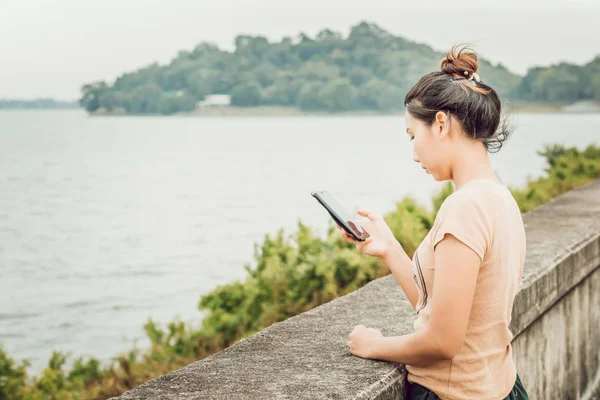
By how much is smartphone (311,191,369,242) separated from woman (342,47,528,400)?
1.06ft

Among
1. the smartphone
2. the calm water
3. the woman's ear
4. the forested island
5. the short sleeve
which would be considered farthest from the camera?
the forested island

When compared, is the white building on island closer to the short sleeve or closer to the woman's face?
the woman's face

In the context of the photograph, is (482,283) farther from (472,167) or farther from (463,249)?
(472,167)

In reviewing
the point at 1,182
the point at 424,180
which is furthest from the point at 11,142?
the point at 424,180

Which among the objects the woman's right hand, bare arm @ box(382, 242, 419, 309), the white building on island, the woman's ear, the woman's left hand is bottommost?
the white building on island

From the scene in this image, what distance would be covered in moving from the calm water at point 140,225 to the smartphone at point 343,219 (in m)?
0.62

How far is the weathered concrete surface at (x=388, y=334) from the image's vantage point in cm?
255

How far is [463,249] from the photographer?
215 cm

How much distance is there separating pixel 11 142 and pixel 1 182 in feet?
223

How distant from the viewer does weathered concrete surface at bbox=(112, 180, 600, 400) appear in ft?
8.38

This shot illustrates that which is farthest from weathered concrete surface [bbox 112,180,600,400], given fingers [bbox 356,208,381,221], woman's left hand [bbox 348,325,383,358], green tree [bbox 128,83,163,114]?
green tree [bbox 128,83,163,114]

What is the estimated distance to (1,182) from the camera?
201 ft

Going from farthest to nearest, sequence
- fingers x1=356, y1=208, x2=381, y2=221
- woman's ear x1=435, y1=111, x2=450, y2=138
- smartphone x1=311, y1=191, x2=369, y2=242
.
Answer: fingers x1=356, y1=208, x2=381, y2=221, smartphone x1=311, y1=191, x2=369, y2=242, woman's ear x1=435, y1=111, x2=450, y2=138

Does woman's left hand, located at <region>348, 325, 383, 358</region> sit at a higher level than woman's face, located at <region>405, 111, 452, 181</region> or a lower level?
lower
